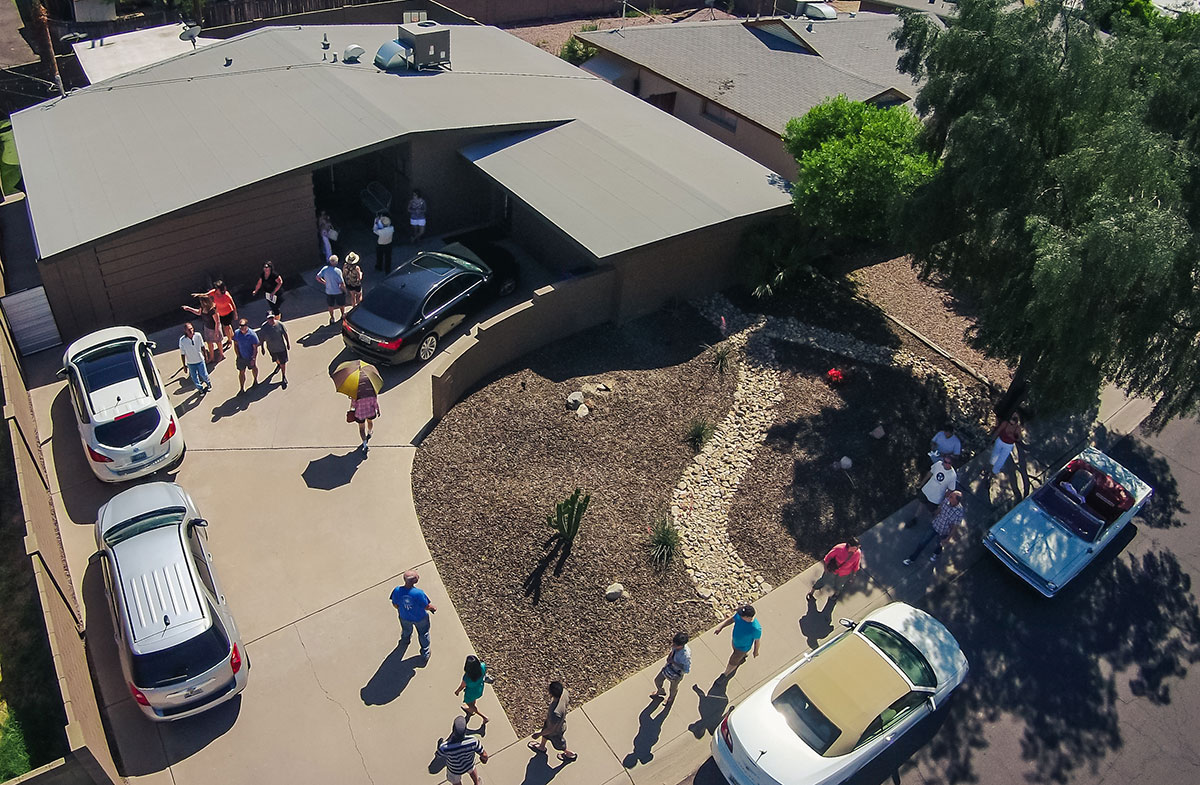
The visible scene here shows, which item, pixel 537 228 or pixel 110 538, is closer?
pixel 110 538

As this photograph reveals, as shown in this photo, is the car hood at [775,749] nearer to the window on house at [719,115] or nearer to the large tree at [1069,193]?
the large tree at [1069,193]

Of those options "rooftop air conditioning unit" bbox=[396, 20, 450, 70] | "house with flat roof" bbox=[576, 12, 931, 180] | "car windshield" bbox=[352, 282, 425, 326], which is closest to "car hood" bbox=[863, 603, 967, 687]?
"car windshield" bbox=[352, 282, 425, 326]

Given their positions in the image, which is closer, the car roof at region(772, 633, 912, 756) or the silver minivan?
the silver minivan

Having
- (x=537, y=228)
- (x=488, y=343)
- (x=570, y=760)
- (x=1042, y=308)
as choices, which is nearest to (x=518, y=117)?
(x=537, y=228)

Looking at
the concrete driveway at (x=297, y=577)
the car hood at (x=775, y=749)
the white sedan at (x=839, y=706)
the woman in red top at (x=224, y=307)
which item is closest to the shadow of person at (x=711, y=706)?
the white sedan at (x=839, y=706)

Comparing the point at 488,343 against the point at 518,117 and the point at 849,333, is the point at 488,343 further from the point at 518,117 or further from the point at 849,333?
the point at 849,333

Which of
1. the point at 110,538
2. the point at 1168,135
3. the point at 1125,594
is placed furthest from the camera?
the point at 1125,594

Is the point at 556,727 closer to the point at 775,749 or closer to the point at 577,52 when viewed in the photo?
the point at 775,749

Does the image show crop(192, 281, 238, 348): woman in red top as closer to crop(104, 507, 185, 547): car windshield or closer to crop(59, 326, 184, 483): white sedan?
crop(59, 326, 184, 483): white sedan
